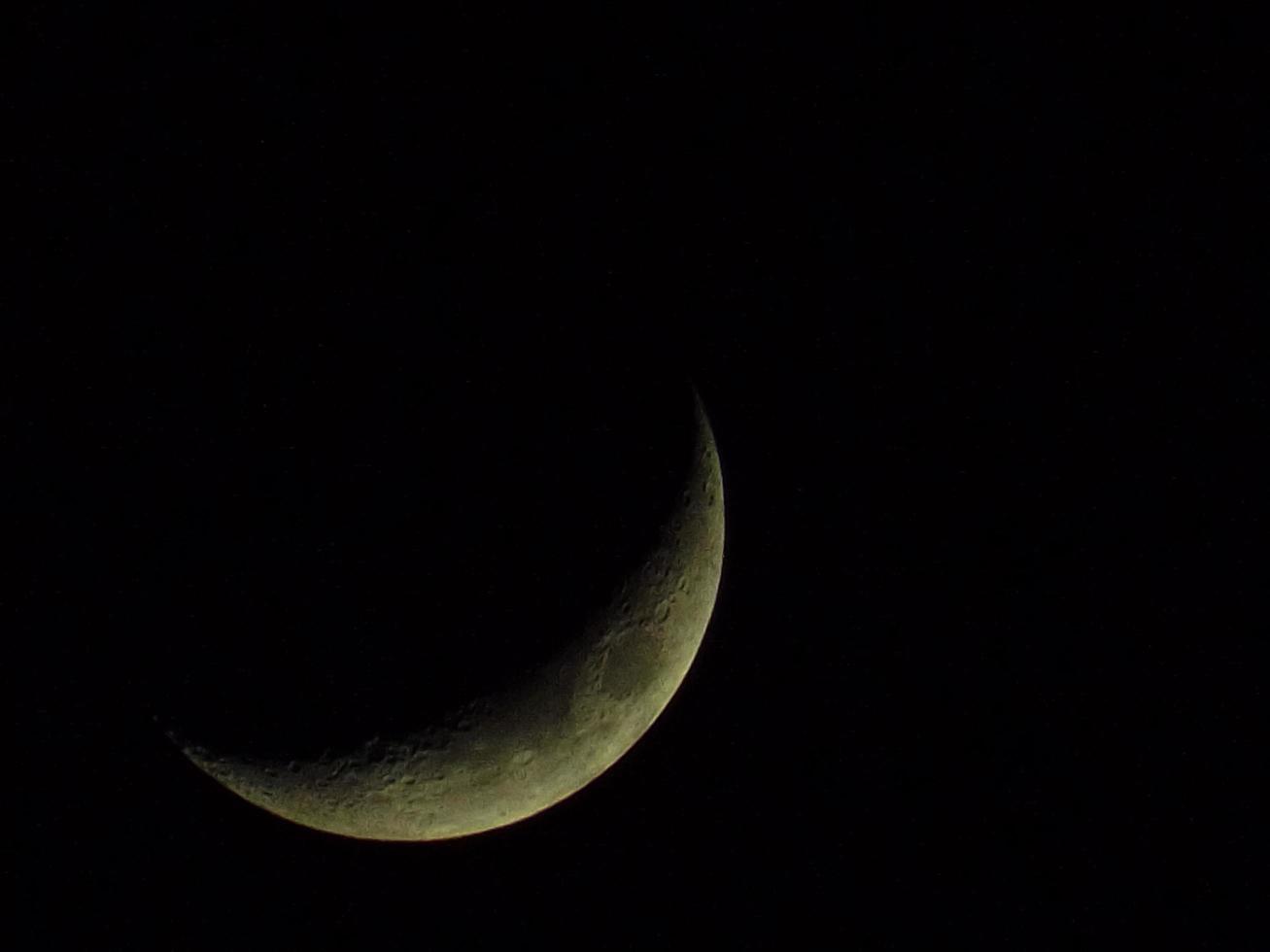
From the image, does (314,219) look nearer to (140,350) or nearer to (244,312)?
(244,312)

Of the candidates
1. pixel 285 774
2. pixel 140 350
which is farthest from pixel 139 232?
pixel 285 774

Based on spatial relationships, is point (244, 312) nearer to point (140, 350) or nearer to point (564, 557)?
point (140, 350)

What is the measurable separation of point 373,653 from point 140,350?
953 millimetres

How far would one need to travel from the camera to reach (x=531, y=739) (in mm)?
2840

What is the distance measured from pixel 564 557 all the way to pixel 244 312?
999mm

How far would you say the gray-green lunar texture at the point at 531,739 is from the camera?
9.02ft

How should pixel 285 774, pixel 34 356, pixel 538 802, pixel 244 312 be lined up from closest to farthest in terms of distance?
pixel 244 312, pixel 34 356, pixel 285 774, pixel 538 802

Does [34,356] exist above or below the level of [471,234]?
above

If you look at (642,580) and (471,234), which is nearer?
(471,234)

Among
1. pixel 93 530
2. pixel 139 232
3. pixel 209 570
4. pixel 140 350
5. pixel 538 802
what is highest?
pixel 139 232

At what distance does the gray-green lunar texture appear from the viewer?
2750mm

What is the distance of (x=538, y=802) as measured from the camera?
3.10 metres

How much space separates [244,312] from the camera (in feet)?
7.89

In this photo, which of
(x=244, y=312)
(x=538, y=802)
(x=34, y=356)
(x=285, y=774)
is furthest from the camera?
(x=538, y=802)
